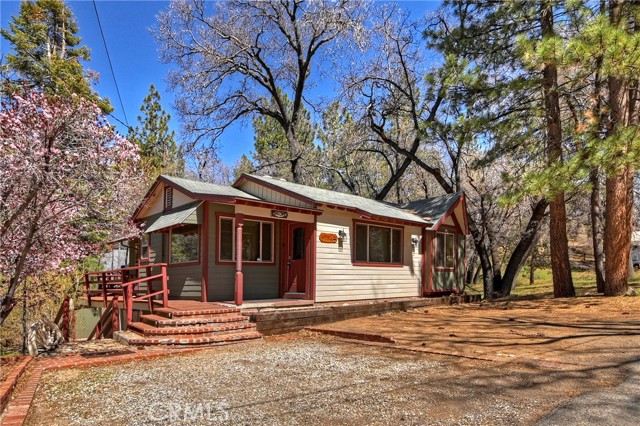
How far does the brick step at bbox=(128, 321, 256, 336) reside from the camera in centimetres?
795

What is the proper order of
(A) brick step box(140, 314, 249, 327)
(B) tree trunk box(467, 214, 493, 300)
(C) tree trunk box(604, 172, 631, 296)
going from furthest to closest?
(B) tree trunk box(467, 214, 493, 300), (C) tree trunk box(604, 172, 631, 296), (A) brick step box(140, 314, 249, 327)

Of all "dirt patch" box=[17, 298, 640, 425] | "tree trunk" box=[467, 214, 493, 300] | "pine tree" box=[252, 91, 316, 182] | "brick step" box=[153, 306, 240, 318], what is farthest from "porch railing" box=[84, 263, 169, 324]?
"tree trunk" box=[467, 214, 493, 300]

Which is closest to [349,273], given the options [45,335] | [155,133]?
[45,335]

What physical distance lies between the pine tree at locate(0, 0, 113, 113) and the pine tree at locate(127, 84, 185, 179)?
3.07 m

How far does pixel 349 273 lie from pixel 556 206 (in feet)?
20.9

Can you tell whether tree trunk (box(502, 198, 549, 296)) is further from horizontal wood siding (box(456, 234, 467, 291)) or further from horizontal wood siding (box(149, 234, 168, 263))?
horizontal wood siding (box(149, 234, 168, 263))

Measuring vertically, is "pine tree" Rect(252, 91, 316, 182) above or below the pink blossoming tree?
above

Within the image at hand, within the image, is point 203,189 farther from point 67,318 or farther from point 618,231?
point 618,231

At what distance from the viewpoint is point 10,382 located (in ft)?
16.1

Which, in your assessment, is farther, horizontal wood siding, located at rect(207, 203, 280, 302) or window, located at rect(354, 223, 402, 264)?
window, located at rect(354, 223, 402, 264)

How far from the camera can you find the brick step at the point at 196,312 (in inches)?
332

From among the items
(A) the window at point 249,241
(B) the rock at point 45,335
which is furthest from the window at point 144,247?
(B) the rock at point 45,335

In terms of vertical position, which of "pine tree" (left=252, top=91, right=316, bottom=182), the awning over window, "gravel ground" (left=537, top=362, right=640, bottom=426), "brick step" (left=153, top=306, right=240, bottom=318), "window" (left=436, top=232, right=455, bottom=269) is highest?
"pine tree" (left=252, top=91, right=316, bottom=182)

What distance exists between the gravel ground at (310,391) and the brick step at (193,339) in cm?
96
